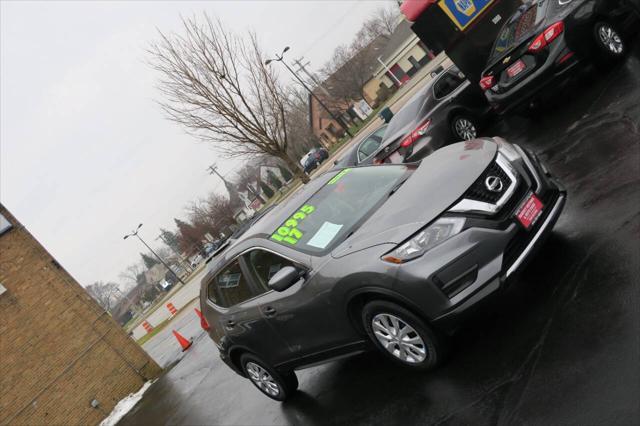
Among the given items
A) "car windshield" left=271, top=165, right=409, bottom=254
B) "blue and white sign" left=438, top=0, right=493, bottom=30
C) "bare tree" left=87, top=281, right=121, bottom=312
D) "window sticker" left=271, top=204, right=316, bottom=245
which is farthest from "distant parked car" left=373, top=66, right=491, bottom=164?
"bare tree" left=87, top=281, right=121, bottom=312

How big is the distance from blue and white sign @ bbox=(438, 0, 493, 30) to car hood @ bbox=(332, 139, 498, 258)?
626 centimetres

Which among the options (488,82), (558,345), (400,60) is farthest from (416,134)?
(400,60)

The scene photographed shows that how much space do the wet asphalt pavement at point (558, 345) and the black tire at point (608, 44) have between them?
0.96 ft

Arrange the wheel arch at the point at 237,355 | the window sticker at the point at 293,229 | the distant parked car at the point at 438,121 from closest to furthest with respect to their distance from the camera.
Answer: the window sticker at the point at 293,229 < the wheel arch at the point at 237,355 < the distant parked car at the point at 438,121

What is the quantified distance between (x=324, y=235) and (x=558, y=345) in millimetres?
2151

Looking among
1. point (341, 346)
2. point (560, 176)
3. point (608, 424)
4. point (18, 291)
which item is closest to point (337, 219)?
point (341, 346)

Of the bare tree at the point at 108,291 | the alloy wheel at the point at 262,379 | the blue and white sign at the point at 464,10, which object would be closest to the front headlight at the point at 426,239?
the alloy wheel at the point at 262,379

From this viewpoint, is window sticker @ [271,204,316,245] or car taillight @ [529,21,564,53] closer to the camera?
window sticker @ [271,204,316,245]

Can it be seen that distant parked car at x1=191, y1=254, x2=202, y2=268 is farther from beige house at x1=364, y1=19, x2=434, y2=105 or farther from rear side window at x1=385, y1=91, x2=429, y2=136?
rear side window at x1=385, y1=91, x2=429, y2=136

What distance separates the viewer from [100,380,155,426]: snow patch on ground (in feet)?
34.1

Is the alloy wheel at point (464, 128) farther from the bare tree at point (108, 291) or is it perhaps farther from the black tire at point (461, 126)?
the bare tree at point (108, 291)

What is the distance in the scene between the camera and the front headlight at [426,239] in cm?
393

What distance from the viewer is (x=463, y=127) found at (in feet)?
33.7

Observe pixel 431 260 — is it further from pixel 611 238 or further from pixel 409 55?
pixel 409 55
